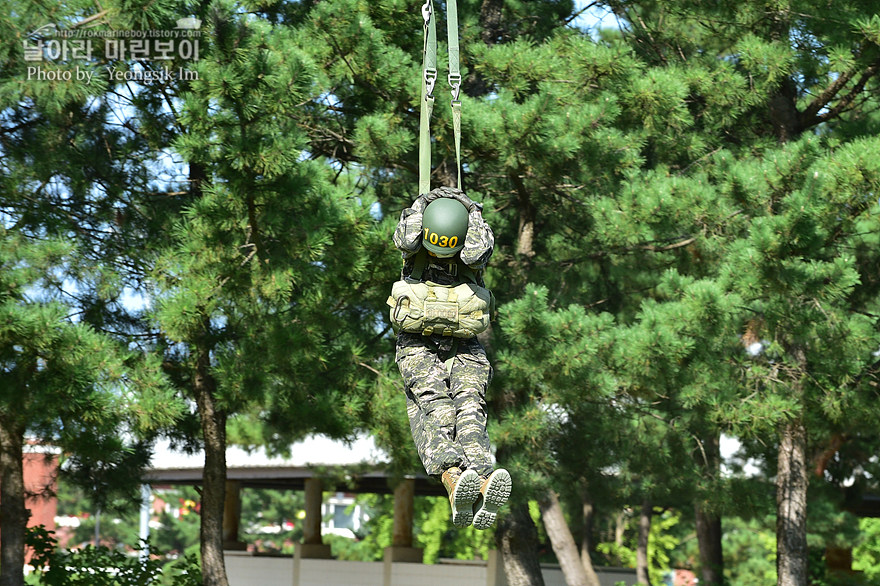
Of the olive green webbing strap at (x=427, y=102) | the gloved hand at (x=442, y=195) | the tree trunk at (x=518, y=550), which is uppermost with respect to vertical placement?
the olive green webbing strap at (x=427, y=102)

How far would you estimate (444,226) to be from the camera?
19.3 feet

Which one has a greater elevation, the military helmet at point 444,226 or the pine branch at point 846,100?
the pine branch at point 846,100

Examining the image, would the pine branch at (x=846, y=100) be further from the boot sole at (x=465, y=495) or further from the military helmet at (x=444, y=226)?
the boot sole at (x=465, y=495)

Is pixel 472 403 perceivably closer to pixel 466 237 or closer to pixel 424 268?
pixel 424 268

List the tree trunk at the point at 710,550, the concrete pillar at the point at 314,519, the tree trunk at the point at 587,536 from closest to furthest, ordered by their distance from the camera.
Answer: the tree trunk at the point at 587,536
the tree trunk at the point at 710,550
the concrete pillar at the point at 314,519

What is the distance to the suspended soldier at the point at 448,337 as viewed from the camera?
5875mm

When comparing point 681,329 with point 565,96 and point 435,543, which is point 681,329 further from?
point 435,543

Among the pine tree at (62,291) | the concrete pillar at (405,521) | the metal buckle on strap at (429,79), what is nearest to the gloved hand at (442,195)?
the metal buckle on strap at (429,79)

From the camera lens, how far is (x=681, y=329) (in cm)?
1080

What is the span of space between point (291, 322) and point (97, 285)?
278 centimetres

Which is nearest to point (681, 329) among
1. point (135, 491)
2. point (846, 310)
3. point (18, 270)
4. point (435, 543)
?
point (846, 310)

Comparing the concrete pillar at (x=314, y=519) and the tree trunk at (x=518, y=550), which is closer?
the tree trunk at (x=518, y=550)

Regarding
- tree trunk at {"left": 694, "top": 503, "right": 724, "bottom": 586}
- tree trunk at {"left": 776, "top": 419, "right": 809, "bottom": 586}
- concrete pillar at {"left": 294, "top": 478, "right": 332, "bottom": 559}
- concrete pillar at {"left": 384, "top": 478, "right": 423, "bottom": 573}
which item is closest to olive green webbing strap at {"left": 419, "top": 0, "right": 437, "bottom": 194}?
tree trunk at {"left": 776, "top": 419, "right": 809, "bottom": 586}

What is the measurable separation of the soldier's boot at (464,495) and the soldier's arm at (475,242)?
3.98ft
